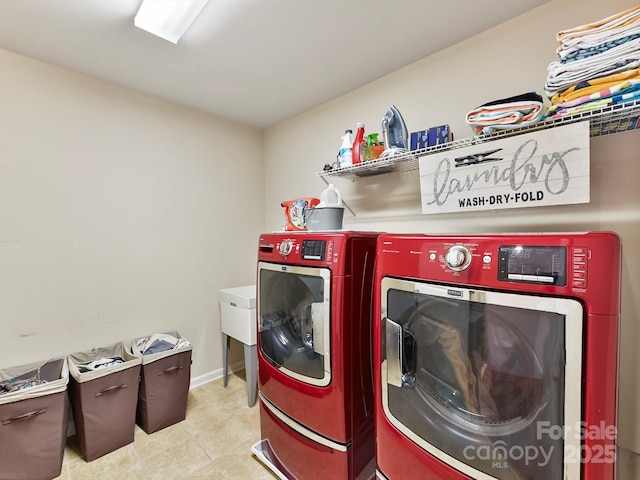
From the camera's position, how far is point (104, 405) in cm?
172

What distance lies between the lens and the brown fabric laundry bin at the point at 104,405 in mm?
1661

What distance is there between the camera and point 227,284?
2678 mm

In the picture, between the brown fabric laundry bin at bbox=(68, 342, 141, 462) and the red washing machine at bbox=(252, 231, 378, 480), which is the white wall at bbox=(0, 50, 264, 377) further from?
the red washing machine at bbox=(252, 231, 378, 480)

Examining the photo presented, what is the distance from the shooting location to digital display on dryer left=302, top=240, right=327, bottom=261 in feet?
Answer: 4.30

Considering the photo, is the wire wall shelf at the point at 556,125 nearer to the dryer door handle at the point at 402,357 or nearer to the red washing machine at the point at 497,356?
the red washing machine at the point at 497,356

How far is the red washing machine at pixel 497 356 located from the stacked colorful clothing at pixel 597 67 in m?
0.62

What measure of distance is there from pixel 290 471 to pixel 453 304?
1.27 metres

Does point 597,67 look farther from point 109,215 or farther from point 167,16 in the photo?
point 109,215

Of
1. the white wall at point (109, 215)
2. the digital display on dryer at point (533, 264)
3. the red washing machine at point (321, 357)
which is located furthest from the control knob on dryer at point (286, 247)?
the white wall at point (109, 215)

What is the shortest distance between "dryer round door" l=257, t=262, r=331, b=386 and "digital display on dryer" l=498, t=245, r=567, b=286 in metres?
0.67

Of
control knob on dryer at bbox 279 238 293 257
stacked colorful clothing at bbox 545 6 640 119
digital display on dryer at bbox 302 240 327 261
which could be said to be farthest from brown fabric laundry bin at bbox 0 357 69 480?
stacked colorful clothing at bbox 545 6 640 119

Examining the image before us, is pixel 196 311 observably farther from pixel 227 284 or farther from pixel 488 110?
pixel 488 110

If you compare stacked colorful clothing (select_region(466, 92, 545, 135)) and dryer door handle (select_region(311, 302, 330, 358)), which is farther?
dryer door handle (select_region(311, 302, 330, 358))

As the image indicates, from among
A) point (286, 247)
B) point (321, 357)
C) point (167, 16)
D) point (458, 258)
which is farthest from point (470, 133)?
point (167, 16)
